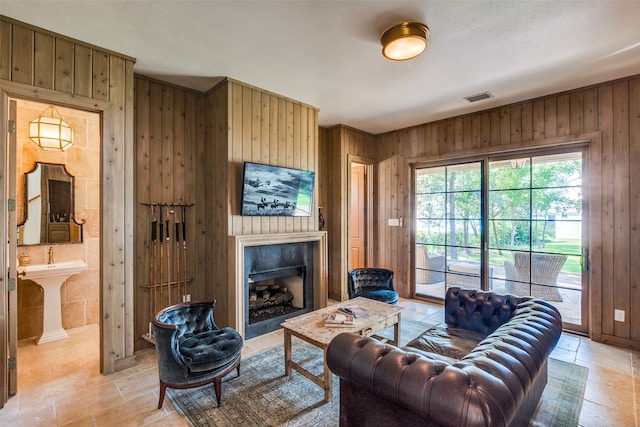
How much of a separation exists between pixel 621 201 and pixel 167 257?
5.24 metres

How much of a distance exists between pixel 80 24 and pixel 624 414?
518 centimetres

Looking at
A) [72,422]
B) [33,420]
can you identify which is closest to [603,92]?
[72,422]

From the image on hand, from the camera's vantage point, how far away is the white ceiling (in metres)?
2.20

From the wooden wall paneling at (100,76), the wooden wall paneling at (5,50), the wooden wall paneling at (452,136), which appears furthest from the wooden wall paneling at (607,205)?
the wooden wall paneling at (5,50)

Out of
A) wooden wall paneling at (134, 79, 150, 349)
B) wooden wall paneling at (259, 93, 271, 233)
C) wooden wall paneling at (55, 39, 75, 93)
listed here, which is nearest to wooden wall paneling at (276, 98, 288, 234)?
wooden wall paneling at (259, 93, 271, 233)

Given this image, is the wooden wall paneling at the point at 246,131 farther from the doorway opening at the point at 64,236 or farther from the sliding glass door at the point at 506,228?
→ the sliding glass door at the point at 506,228

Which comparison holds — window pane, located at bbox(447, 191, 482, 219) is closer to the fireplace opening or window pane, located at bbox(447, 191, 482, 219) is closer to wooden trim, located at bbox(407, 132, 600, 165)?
wooden trim, located at bbox(407, 132, 600, 165)

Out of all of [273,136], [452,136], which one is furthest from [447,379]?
[452,136]

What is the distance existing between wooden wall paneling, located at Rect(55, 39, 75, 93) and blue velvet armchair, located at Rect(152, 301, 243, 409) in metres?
2.14

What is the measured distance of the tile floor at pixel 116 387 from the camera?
214cm

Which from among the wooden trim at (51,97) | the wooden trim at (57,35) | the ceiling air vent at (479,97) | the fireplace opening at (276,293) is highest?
the ceiling air vent at (479,97)

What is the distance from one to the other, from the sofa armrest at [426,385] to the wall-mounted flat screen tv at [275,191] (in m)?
2.24

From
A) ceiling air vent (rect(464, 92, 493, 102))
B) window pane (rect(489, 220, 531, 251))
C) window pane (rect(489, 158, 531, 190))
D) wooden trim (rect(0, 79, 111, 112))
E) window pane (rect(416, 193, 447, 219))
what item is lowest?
window pane (rect(489, 220, 531, 251))

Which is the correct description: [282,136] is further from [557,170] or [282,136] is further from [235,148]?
[557,170]
